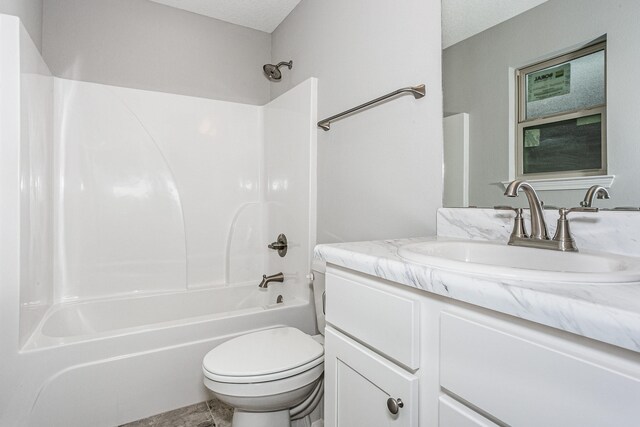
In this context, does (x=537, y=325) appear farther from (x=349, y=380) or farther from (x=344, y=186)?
(x=344, y=186)

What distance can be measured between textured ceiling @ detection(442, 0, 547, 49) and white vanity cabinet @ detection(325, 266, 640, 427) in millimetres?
959

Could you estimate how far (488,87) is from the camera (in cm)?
115

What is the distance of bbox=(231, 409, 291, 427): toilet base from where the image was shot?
1.32m

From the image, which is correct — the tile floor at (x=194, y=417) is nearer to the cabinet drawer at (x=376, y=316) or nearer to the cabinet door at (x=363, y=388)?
the cabinet door at (x=363, y=388)

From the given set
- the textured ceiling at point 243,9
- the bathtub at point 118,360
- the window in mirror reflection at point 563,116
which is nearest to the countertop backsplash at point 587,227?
the window in mirror reflection at point 563,116

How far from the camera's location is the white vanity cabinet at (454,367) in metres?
0.46

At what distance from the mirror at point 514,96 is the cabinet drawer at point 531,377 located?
55 centimetres

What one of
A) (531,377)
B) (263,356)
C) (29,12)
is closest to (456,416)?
(531,377)

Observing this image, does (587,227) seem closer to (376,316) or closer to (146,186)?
(376,316)

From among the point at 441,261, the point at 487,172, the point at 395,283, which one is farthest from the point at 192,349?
the point at 487,172

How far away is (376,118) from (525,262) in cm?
91

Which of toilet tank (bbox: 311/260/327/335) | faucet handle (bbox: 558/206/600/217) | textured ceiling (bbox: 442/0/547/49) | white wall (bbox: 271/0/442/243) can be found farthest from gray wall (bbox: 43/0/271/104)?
faucet handle (bbox: 558/206/600/217)

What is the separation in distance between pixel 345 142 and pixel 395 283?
111 centimetres

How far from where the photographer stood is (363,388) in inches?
35.4
